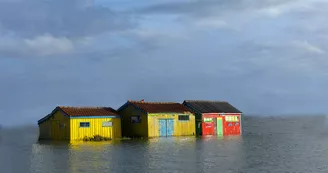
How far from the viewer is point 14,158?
116 feet

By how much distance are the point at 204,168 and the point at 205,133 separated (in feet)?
107

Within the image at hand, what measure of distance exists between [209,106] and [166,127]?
357 inches

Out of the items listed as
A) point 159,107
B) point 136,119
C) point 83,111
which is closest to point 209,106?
point 159,107

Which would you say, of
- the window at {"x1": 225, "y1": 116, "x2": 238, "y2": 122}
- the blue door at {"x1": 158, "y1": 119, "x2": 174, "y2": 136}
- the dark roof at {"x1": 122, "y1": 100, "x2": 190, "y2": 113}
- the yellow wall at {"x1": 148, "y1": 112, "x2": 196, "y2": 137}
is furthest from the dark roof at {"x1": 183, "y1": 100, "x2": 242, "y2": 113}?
the blue door at {"x1": 158, "y1": 119, "x2": 174, "y2": 136}

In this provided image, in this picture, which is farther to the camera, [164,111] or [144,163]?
[164,111]

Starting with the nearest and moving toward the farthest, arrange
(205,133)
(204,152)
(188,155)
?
1. (188,155)
2. (204,152)
3. (205,133)

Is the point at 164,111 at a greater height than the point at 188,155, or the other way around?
the point at 164,111

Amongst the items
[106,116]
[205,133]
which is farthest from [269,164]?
[205,133]

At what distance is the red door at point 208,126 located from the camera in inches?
2375

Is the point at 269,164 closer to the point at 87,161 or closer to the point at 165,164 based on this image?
the point at 165,164

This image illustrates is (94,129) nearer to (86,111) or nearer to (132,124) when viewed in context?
(86,111)

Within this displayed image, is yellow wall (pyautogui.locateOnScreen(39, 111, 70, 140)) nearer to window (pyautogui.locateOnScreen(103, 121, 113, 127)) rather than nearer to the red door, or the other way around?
window (pyautogui.locateOnScreen(103, 121, 113, 127))

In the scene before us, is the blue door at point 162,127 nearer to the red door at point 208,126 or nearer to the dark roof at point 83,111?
the dark roof at point 83,111

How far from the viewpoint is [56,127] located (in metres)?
52.7
